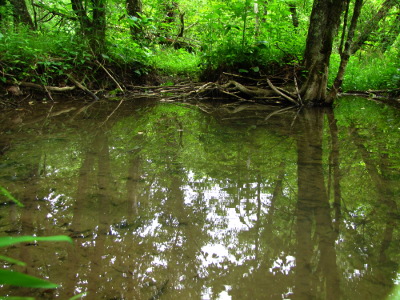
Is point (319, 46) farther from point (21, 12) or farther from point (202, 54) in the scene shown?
point (21, 12)

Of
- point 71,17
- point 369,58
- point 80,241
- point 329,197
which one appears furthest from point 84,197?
point 369,58

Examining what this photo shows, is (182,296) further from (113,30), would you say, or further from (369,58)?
(369,58)

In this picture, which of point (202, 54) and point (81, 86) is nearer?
point (81, 86)

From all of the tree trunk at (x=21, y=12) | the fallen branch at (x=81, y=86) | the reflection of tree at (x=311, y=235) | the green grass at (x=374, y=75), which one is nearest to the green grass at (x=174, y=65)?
the fallen branch at (x=81, y=86)

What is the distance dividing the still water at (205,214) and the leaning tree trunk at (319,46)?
102 inches

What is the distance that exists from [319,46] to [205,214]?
5.04 m

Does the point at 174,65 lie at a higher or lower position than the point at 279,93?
higher

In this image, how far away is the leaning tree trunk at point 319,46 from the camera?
17.4 ft

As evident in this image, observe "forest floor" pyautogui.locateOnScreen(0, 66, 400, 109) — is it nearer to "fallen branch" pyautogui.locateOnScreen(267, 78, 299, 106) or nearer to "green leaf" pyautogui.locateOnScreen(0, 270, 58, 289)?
"fallen branch" pyautogui.locateOnScreen(267, 78, 299, 106)

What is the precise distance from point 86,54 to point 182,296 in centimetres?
594

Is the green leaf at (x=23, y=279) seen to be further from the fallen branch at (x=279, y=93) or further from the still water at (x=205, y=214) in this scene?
the fallen branch at (x=279, y=93)

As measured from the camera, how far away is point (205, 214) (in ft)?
5.30

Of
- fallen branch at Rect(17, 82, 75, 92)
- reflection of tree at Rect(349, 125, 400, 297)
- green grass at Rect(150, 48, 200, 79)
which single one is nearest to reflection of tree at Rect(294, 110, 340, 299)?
reflection of tree at Rect(349, 125, 400, 297)

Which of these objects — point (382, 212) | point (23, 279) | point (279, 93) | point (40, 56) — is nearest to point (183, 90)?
point (279, 93)
